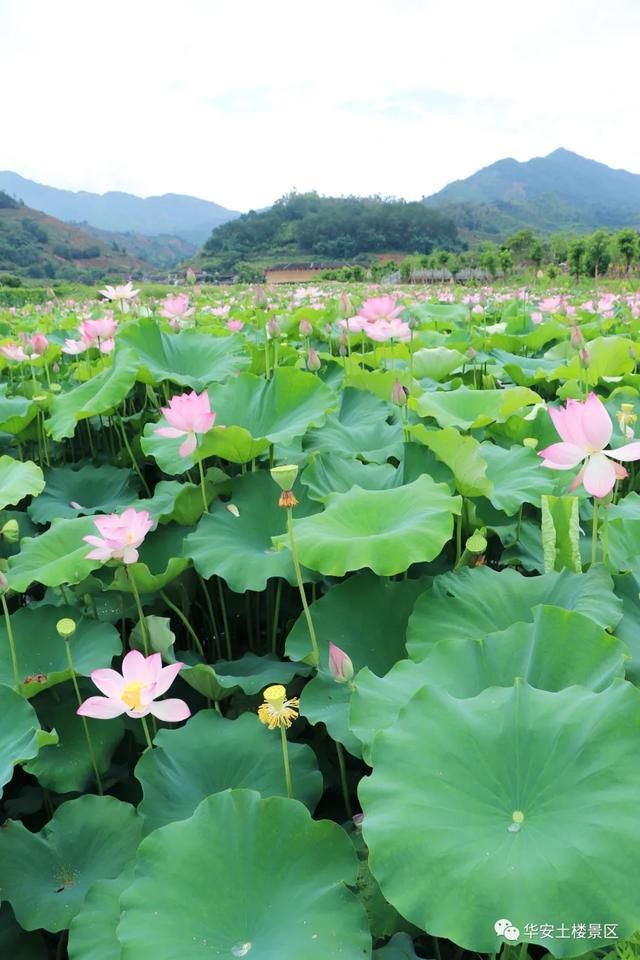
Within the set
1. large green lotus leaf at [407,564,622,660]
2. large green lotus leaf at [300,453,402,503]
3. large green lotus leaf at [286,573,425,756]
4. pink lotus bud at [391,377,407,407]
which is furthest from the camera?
pink lotus bud at [391,377,407,407]

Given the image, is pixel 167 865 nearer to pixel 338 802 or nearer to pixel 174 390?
pixel 338 802

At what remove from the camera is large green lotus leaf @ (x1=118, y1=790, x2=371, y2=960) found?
73cm

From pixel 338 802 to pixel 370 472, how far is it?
0.69 m

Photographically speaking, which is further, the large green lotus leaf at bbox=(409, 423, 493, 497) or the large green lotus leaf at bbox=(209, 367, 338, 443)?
the large green lotus leaf at bbox=(209, 367, 338, 443)

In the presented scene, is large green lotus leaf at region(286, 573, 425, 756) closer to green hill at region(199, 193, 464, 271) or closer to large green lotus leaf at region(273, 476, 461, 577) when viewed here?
large green lotus leaf at region(273, 476, 461, 577)

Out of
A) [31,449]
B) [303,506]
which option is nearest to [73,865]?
[303,506]

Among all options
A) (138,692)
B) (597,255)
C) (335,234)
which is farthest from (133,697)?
(335,234)

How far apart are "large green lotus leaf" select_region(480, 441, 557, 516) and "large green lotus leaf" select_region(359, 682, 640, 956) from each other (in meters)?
0.53

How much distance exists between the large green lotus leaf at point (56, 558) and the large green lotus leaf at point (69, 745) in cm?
20

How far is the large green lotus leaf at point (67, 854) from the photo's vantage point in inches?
37.7

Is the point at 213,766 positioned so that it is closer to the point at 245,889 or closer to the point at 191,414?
the point at 245,889

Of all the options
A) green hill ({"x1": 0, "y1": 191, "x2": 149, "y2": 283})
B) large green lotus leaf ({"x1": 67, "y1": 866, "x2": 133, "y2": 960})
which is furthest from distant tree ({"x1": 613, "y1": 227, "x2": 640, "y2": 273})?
green hill ({"x1": 0, "y1": 191, "x2": 149, "y2": 283})

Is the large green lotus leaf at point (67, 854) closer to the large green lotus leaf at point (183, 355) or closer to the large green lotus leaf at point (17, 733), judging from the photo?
the large green lotus leaf at point (17, 733)

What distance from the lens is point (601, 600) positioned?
1.03 meters
